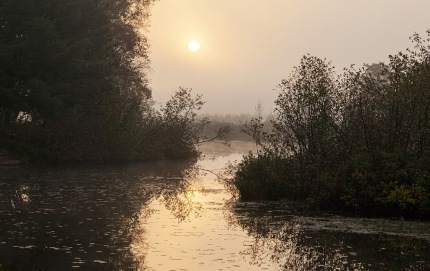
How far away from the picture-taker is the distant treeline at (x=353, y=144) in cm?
1845

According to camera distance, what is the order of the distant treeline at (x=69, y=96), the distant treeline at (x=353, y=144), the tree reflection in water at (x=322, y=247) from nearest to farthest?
the tree reflection in water at (x=322, y=247)
the distant treeline at (x=353, y=144)
the distant treeline at (x=69, y=96)

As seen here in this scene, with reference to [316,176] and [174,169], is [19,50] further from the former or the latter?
[316,176]

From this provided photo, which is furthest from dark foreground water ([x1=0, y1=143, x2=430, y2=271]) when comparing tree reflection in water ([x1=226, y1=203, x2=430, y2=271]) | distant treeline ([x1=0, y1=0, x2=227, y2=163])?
distant treeline ([x1=0, y1=0, x2=227, y2=163])

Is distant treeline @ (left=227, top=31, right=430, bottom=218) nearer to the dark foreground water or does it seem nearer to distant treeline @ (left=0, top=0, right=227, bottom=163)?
the dark foreground water

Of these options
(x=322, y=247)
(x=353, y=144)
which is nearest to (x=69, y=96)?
(x=353, y=144)

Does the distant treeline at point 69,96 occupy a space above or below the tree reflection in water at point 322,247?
above

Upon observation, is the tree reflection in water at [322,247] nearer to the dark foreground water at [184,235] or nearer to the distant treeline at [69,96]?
the dark foreground water at [184,235]

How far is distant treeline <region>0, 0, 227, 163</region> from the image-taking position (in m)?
39.5

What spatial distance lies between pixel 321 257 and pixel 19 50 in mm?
31064

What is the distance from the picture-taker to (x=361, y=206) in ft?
63.0

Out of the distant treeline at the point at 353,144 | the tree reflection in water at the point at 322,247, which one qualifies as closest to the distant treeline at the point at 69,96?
the distant treeline at the point at 353,144

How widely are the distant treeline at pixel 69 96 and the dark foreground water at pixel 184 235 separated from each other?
1601 cm

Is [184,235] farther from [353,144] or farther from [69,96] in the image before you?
[69,96]

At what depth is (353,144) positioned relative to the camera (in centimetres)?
2022
